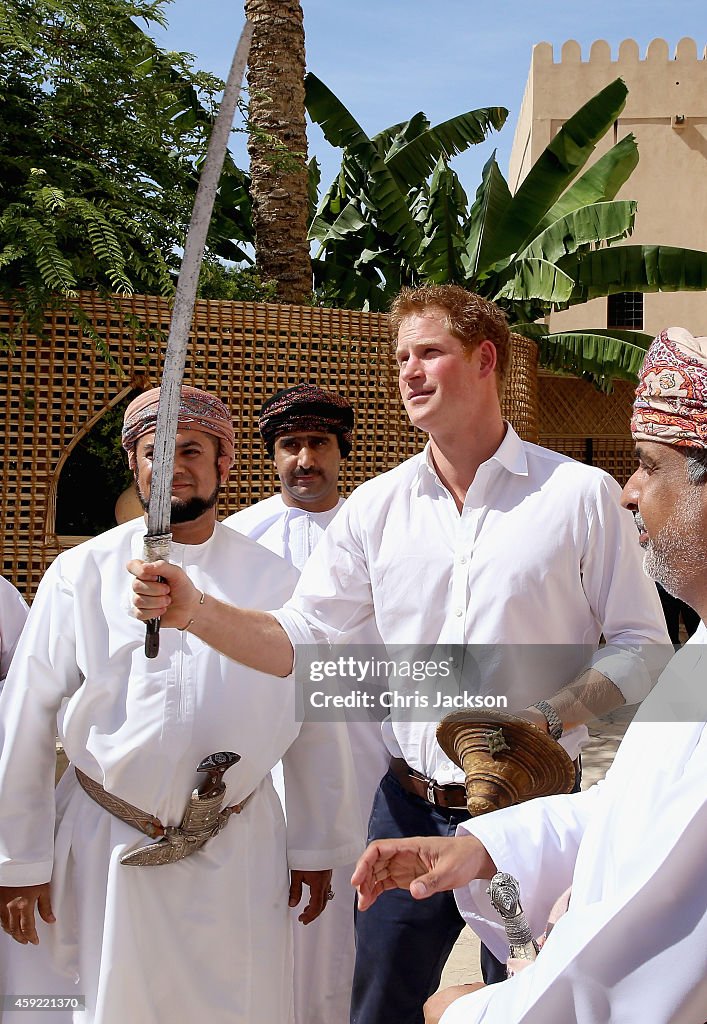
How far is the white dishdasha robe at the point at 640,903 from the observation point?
1.23 meters

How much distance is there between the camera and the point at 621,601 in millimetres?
2551

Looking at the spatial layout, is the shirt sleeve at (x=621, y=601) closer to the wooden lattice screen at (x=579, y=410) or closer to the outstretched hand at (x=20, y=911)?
the outstretched hand at (x=20, y=911)

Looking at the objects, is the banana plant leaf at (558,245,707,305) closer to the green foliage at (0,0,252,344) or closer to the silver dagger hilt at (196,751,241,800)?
the green foliage at (0,0,252,344)

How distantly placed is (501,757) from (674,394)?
0.71 meters

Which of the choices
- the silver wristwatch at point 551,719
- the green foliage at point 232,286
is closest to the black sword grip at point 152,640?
the silver wristwatch at point 551,719

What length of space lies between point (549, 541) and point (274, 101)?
7.13m

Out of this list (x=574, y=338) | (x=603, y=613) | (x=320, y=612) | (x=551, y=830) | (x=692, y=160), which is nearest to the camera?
(x=551, y=830)

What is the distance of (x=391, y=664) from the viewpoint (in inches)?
108

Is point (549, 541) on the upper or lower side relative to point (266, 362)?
lower

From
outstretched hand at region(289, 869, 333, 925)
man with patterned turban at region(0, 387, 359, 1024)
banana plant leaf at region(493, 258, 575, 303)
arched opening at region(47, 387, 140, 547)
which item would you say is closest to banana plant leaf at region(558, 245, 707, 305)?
banana plant leaf at region(493, 258, 575, 303)

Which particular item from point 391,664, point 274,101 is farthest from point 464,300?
point 274,101

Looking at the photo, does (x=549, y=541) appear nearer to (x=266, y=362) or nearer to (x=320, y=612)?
(x=320, y=612)

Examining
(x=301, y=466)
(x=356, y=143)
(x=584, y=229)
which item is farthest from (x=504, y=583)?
(x=356, y=143)

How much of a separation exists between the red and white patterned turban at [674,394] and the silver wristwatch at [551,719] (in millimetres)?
816
